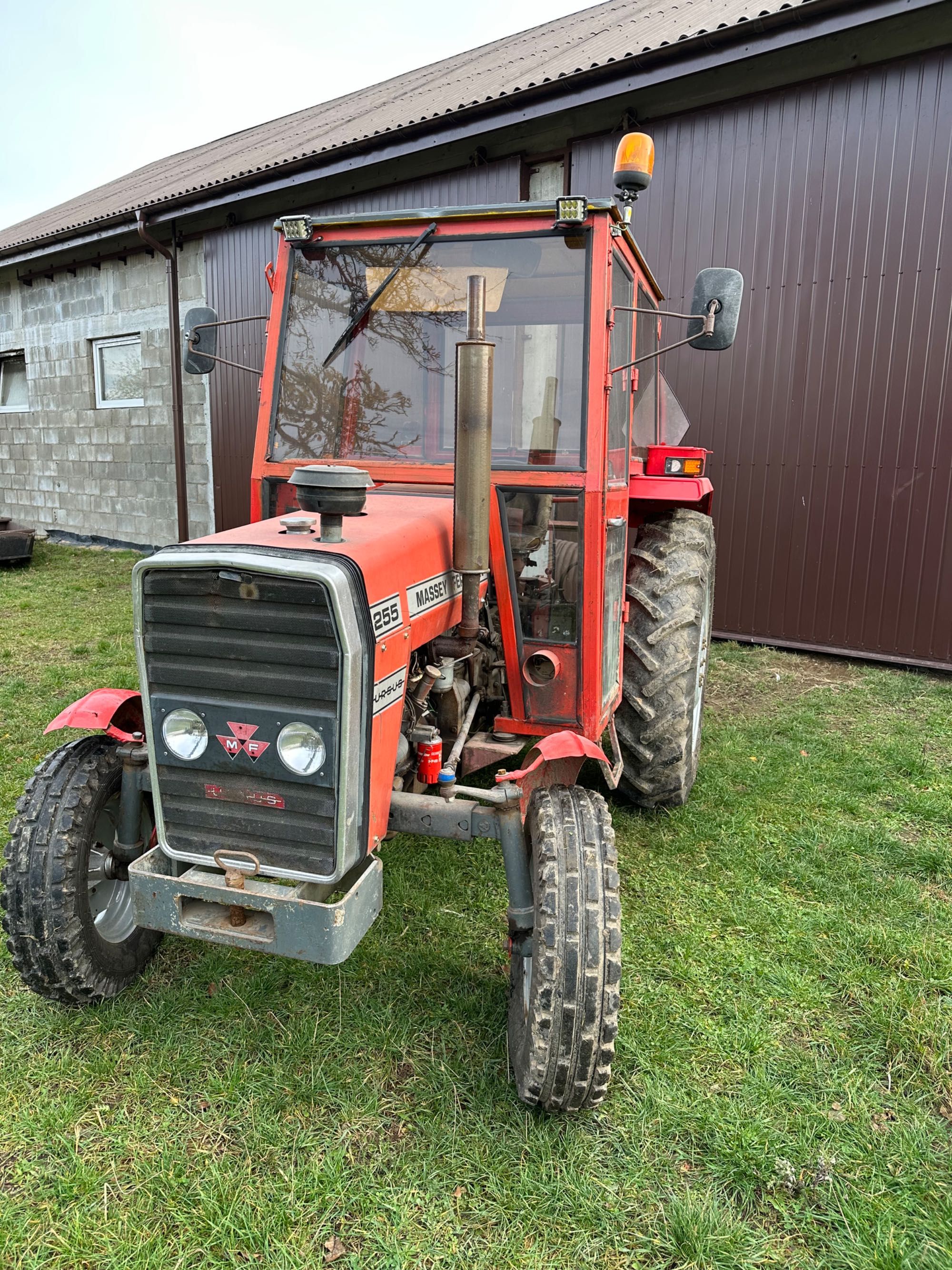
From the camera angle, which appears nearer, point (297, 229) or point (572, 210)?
point (572, 210)

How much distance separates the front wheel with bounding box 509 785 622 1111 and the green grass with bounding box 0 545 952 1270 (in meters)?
0.16

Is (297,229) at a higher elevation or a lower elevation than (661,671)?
higher

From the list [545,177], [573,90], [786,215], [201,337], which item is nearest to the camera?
[201,337]

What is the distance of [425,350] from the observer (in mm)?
2768

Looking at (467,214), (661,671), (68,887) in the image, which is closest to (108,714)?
(68,887)

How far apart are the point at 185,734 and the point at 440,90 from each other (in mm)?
8323

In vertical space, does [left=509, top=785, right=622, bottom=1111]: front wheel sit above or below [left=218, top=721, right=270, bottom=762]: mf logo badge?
below

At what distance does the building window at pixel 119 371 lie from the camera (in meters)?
10.8

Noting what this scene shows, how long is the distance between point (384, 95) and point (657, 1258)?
11756 mm

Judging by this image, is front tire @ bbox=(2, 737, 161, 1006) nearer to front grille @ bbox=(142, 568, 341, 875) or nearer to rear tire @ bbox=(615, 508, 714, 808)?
front grille @ bbox=(142, 568, 341, 875)

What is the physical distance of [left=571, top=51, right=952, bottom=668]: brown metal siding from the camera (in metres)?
5.54

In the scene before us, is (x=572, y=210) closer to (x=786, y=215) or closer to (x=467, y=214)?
(x=467, y=214)

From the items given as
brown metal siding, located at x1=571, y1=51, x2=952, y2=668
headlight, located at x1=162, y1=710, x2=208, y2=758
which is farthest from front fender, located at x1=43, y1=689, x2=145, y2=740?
brown metal siding, located at x1=571, y1=51, x2=952, y2=668

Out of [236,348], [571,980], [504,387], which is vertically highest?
[236,348]
